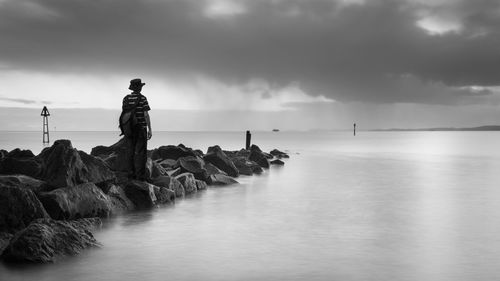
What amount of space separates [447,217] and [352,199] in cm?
528

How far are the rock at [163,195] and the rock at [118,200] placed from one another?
143cm

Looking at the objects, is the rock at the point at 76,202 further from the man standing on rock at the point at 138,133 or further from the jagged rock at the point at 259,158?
the jagged rock at the point at 259,158

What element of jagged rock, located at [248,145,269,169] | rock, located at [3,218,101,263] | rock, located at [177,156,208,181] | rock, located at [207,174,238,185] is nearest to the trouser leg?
rock, located at [177,156,208,181]

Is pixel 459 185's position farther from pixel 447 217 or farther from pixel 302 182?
pixel 447 217

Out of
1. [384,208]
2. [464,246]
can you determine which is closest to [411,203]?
[384,208]

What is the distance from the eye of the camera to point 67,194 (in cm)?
1395

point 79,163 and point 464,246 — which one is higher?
point 79,163

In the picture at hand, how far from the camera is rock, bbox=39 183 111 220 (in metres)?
13.4

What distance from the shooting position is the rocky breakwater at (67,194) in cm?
1010

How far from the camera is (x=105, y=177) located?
18.1 meters

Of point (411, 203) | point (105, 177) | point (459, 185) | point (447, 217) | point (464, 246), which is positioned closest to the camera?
point (464, 246)

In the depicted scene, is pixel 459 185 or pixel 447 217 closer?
pixel 447 217

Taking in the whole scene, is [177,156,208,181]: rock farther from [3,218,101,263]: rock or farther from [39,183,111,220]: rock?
[3,218,101,263]: rock

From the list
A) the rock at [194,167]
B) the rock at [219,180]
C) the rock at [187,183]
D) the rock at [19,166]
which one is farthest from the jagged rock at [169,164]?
the rock at [19,166]
